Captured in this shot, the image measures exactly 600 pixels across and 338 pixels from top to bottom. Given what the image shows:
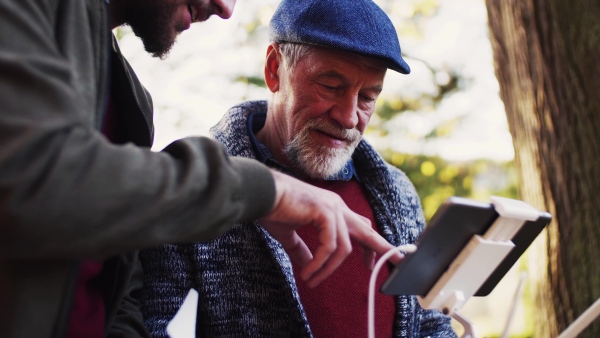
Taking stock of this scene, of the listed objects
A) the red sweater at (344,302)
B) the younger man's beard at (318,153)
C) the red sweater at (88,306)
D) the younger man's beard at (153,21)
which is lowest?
the red sweater at (344,302)

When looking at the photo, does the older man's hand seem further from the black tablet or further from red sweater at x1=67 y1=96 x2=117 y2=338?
red sweater at x1=67 y1=96 x2=117 y2=338

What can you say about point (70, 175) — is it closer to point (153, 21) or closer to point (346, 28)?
point (153, 21)

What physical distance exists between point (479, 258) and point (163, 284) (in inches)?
31.6

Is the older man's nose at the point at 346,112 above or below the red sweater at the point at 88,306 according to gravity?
above

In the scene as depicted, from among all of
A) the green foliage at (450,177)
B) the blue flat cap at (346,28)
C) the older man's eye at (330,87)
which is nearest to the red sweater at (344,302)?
the older man's eye at (330,87)

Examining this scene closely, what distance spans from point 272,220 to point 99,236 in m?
0.33

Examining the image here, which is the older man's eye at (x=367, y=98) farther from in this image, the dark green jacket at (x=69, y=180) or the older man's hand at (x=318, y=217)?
the dark green jacket at (x=69, y=180)

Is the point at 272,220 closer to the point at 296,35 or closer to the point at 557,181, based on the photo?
the point at 296,35

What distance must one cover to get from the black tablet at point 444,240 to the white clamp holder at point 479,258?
0.01 metres

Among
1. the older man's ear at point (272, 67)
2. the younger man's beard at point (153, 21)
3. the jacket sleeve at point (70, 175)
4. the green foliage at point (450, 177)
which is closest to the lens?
the jacket sleeve at point (70, 175)

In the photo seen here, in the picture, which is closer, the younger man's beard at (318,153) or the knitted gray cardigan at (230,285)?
the knitted gray cardigan at (230,285)

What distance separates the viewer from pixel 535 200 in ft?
7.14

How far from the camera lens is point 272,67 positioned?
85.5 inches

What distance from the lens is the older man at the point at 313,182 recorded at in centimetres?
175
